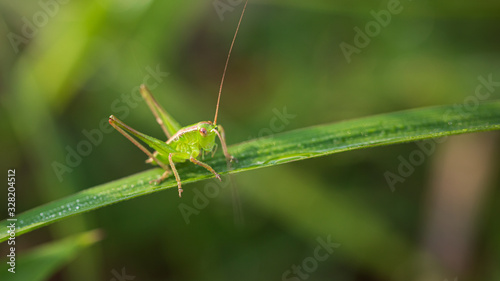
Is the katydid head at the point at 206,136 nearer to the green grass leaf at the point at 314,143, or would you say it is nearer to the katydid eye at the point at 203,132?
the katydid eye at the point at 203,132

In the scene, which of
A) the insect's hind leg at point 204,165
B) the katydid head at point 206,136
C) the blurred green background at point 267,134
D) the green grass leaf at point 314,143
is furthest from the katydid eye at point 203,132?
the blurred green background at point 267,134

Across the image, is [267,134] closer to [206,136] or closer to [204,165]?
[206,136]

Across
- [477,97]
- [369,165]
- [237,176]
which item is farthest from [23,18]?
[477,97]

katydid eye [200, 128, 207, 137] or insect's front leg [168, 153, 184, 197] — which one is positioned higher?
katydid eye [200, 128, 207, 137]

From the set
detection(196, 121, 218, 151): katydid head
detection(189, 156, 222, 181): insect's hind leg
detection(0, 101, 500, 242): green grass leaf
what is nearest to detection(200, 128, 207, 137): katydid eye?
detection(196, 121, 218, 151): katydid head

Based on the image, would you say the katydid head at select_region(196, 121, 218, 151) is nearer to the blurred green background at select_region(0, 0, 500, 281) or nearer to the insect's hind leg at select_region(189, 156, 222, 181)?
the insect's hind leg at select_region(189, 156, 222, 181)

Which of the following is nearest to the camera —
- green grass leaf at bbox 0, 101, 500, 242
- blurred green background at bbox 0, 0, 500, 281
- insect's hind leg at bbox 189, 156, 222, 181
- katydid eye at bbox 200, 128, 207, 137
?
green grass leaf at bbox 0, 101, 500, 242
